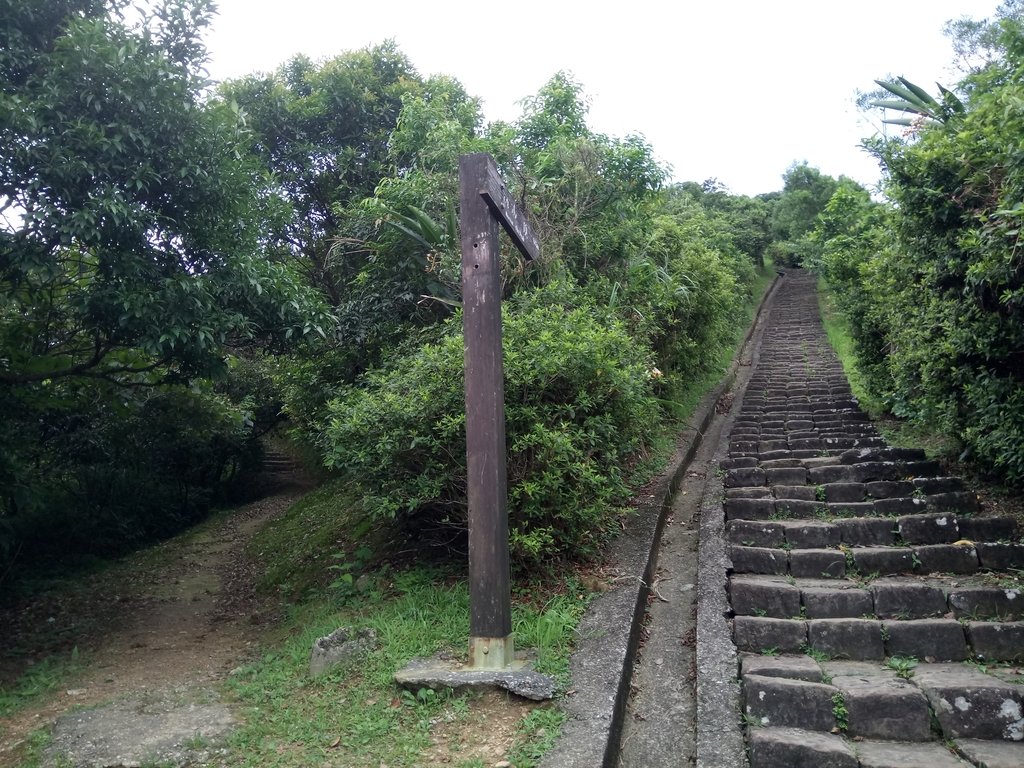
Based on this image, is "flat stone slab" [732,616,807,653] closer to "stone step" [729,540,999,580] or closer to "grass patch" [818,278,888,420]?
"stone step" [729,540,999,580]

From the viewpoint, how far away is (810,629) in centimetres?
465

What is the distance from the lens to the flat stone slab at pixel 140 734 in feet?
12.8

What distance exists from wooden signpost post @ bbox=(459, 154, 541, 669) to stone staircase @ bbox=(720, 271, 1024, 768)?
142 centimetres

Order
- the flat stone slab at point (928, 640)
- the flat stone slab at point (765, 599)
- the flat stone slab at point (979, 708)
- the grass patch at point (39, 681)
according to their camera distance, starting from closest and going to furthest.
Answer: the flat stone slab at point (979, 708), the flat stone slab at point (928, 640), the flat stone slab at point (765, 599), the grass patch at point (39, 681)

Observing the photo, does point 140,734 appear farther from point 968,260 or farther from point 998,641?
point 968,260

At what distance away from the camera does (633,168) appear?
9102 millimetres

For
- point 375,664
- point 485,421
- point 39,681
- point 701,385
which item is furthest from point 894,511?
point 701,385

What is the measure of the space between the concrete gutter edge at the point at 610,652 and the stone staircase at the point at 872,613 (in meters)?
0.56

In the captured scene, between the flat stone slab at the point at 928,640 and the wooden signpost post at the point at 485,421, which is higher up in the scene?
the wooden signpost post at the point at 485,421

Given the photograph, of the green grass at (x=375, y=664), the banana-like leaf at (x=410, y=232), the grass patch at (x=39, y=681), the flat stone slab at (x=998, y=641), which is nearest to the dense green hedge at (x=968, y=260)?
the flat stone slab at (x=998, y=641)

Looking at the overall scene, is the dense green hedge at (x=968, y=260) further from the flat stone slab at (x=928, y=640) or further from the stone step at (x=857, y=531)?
the flat stone slab at (x=928, y=640)

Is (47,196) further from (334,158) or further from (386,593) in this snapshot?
(334,158)

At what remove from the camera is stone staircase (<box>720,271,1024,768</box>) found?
373cm

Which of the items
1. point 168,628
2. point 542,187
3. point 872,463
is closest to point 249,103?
point 542,187
